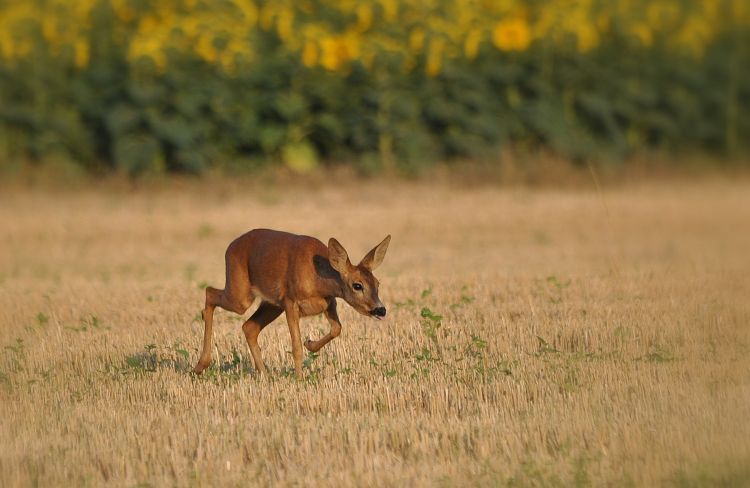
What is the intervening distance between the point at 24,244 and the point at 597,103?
511 inches

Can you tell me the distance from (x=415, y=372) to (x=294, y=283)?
1396 mm

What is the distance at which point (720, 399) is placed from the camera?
9117 millimetres

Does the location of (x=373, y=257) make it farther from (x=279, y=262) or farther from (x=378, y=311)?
(x=279, y=262)

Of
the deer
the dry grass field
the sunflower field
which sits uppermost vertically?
the sunflower field

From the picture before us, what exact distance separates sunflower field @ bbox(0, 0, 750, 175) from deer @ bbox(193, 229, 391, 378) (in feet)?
50.1

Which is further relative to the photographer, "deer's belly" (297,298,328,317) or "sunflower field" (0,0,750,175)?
"sunflower field" (0,0,750,175)

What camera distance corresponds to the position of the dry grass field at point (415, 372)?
794cm

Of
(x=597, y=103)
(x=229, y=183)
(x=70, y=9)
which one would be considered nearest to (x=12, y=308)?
(x=229, y=183)

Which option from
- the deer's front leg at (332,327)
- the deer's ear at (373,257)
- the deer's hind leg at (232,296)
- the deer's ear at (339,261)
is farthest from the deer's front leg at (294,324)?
the deer's ear at (373,257)

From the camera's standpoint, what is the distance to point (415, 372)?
10445 mm

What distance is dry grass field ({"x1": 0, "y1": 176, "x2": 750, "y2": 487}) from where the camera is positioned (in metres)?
7.94

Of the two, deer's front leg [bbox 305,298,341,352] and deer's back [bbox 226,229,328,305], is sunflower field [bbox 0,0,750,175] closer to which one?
deer's back [bbox 226,229,328,305]

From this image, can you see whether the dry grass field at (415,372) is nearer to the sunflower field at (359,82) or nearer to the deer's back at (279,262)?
the deer's back at (279,262)

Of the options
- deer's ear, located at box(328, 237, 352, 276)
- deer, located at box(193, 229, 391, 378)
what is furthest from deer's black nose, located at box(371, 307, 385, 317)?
deer's ear, located at box(328, 237, 352, 276)
